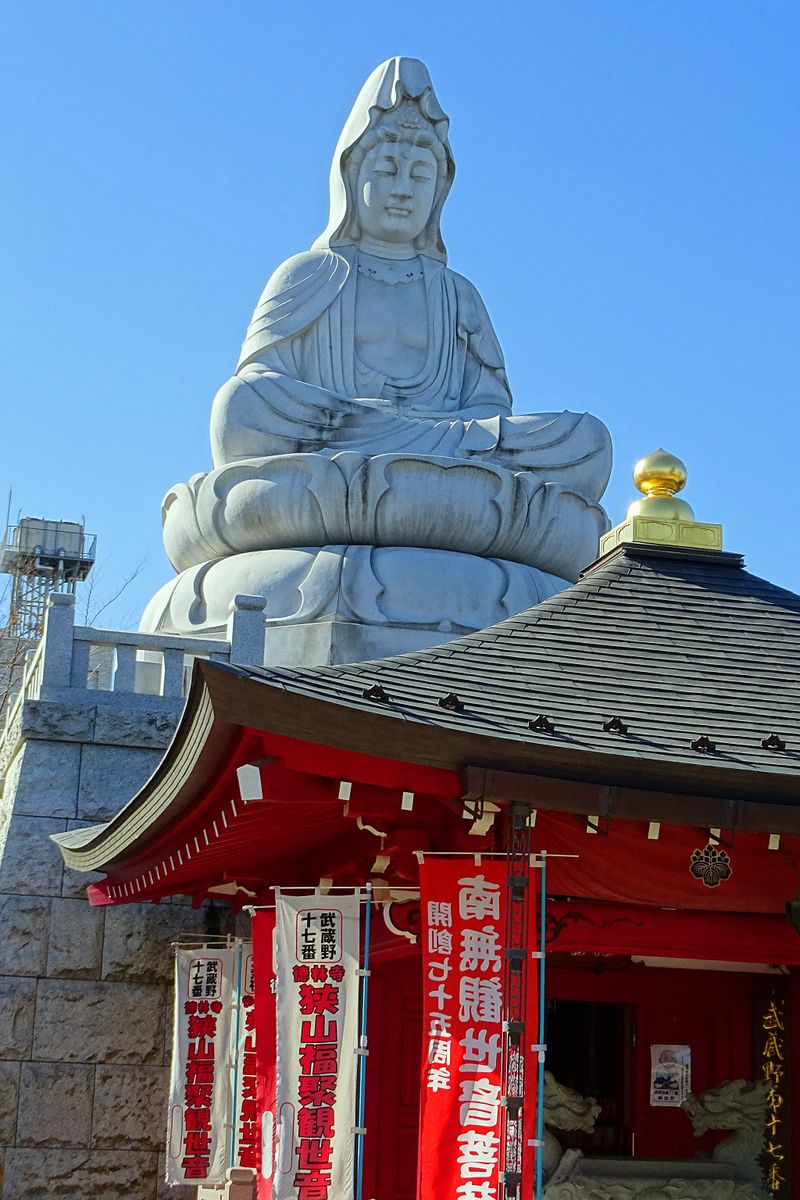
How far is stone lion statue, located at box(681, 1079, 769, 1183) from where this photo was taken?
788cm

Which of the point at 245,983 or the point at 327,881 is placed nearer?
the point at 327,881

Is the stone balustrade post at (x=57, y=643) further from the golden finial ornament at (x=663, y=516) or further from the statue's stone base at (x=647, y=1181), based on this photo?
the statue's stone base at (x=647, y=1181)

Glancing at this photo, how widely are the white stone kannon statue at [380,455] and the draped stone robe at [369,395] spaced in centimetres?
2

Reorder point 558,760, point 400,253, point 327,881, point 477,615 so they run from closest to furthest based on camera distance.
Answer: point 558,760, point 327,881, point 477,615, point 400,253

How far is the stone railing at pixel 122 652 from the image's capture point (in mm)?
10484

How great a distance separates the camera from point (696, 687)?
23.1 feet

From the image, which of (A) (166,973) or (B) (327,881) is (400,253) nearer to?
(A) (166,973)

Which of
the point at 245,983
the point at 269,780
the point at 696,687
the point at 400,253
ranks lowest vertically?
the point at 245,983

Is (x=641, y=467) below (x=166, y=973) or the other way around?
the other way around

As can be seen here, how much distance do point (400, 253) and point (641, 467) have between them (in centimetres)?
734

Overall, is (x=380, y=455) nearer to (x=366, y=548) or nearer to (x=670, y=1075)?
(x=366, y=548)

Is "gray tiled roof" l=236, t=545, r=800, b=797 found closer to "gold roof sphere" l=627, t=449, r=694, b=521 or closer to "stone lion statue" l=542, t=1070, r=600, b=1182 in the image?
"gold roof sphere" l=627, t=449, r=694, b=521

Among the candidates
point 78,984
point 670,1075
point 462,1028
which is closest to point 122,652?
point 78,984

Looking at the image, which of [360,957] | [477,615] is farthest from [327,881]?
[477,615]
